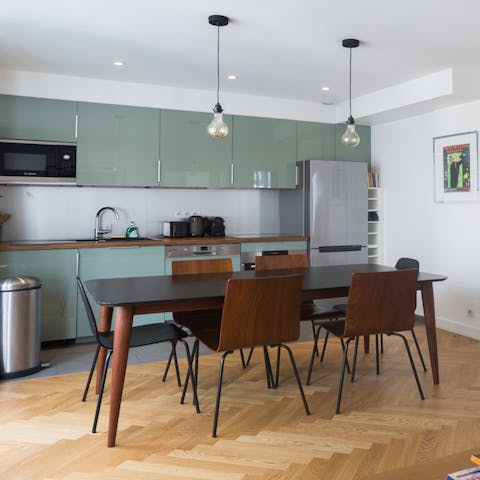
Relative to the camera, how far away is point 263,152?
5.38 m

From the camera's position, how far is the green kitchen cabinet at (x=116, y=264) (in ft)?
14.5

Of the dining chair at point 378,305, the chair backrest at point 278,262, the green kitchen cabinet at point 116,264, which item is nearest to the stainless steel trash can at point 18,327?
the green kitchen cabinet at point 116,264

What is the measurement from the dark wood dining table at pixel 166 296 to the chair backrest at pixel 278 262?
19cm

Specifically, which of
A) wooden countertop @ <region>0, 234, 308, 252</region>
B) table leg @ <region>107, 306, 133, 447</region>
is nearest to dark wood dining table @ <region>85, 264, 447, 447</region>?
table leg @ <region>107, 306, 133, 447</region>

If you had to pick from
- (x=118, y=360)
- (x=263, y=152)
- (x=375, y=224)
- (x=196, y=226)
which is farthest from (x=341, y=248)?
(x=118, y=360)

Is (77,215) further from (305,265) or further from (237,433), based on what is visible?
(237,433)

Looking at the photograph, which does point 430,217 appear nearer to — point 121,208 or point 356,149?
point 356,149

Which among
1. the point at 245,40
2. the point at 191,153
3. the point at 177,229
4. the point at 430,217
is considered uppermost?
the point at 245,40

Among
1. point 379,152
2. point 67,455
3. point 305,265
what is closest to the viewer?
point 67,455

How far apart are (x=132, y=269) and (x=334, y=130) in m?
2.83

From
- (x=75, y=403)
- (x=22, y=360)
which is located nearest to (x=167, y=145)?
(x=22, y=360)

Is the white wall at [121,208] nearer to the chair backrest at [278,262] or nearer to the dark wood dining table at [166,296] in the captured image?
the chair backrest at [278,262]

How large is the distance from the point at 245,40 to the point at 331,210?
7.65ft

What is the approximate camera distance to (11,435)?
262 centimetres
